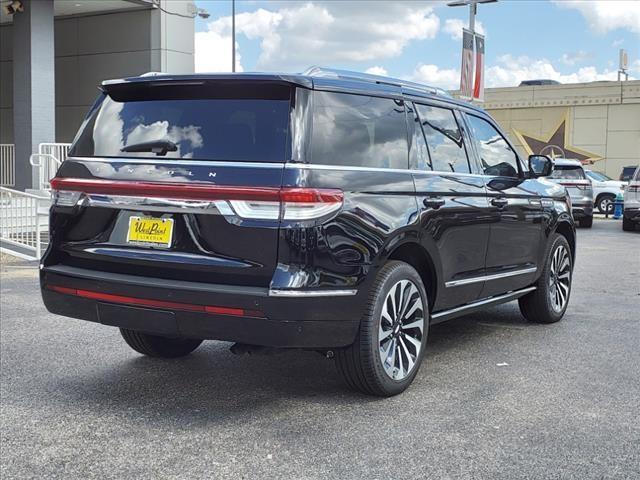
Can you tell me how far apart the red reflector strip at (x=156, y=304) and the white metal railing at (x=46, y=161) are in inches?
526

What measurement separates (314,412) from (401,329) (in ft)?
2.44

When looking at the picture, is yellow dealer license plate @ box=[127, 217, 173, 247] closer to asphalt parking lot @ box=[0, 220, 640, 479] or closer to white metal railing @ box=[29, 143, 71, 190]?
asphalt parking lot @ box=[0, 220, 640, 479]

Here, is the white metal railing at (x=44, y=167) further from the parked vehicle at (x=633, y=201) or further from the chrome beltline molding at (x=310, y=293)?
the chrome beltline molding at (x=310, y=293)

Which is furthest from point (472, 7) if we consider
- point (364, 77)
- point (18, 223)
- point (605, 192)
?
point (364, 77)

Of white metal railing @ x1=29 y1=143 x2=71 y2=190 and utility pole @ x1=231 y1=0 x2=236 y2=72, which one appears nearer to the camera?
white metal railing @ x1=29 y1=143 x2=71 y2=190

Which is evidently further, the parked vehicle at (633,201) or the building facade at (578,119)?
the building facade at (578,119)

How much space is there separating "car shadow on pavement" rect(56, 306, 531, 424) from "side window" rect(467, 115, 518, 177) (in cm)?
140

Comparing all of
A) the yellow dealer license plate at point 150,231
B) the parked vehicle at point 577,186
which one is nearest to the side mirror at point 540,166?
the yellow dealer license plate at point 150,231

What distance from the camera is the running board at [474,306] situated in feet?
17.5

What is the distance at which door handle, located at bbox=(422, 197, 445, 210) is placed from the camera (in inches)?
194

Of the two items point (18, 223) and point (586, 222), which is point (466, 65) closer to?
point (586, 222)

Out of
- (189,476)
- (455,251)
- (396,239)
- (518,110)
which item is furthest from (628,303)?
(518,110)

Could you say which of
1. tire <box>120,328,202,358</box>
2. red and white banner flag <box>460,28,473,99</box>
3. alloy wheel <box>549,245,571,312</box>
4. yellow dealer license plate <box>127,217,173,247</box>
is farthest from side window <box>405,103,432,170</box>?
red and white banner flag <box>460,28,473,99</box>

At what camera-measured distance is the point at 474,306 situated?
5773mm
